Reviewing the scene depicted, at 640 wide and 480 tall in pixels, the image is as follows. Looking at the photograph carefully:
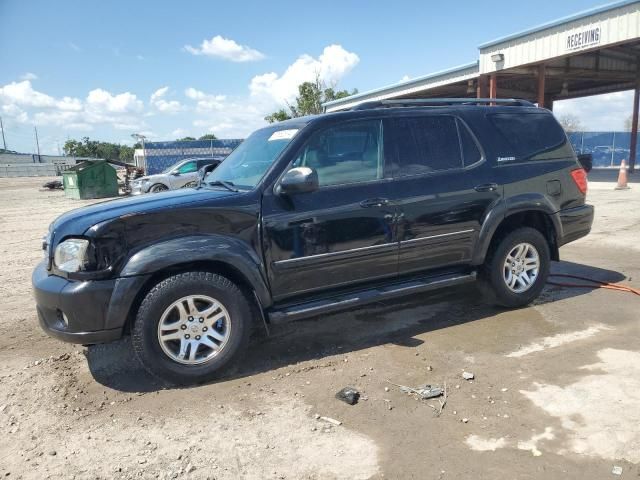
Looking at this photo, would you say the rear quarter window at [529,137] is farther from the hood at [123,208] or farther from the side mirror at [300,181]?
the hood at [123,208]

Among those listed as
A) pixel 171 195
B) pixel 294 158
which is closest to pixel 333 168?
pixel 294 158

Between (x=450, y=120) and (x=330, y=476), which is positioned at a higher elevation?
(x=450, y=120)

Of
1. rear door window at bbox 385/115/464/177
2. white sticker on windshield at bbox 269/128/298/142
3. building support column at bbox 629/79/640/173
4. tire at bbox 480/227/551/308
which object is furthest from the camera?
building support column at bbox 629/79/640/173

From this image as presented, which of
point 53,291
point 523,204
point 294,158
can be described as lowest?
point 53,291

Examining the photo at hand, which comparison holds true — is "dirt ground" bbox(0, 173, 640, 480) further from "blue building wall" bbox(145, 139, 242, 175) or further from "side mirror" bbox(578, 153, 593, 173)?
"blue building wall" bbox(145, 139, 242, 175)

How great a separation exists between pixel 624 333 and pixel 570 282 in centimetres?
163

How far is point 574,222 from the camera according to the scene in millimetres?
5152

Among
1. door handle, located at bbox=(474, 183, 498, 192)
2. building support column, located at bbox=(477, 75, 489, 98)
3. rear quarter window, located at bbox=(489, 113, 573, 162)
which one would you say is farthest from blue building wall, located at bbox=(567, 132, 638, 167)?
door handle, located at bbox=(474, 183, 498, 192)

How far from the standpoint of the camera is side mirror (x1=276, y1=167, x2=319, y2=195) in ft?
11.9

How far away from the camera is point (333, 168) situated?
4047 mm

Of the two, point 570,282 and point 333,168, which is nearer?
point 333,168

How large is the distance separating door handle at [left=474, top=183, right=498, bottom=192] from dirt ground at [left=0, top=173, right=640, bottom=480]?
4.09 ft

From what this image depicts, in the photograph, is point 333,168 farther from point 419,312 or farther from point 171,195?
point 419,312

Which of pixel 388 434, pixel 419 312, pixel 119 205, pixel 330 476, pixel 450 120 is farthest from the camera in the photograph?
pixel 419 312
